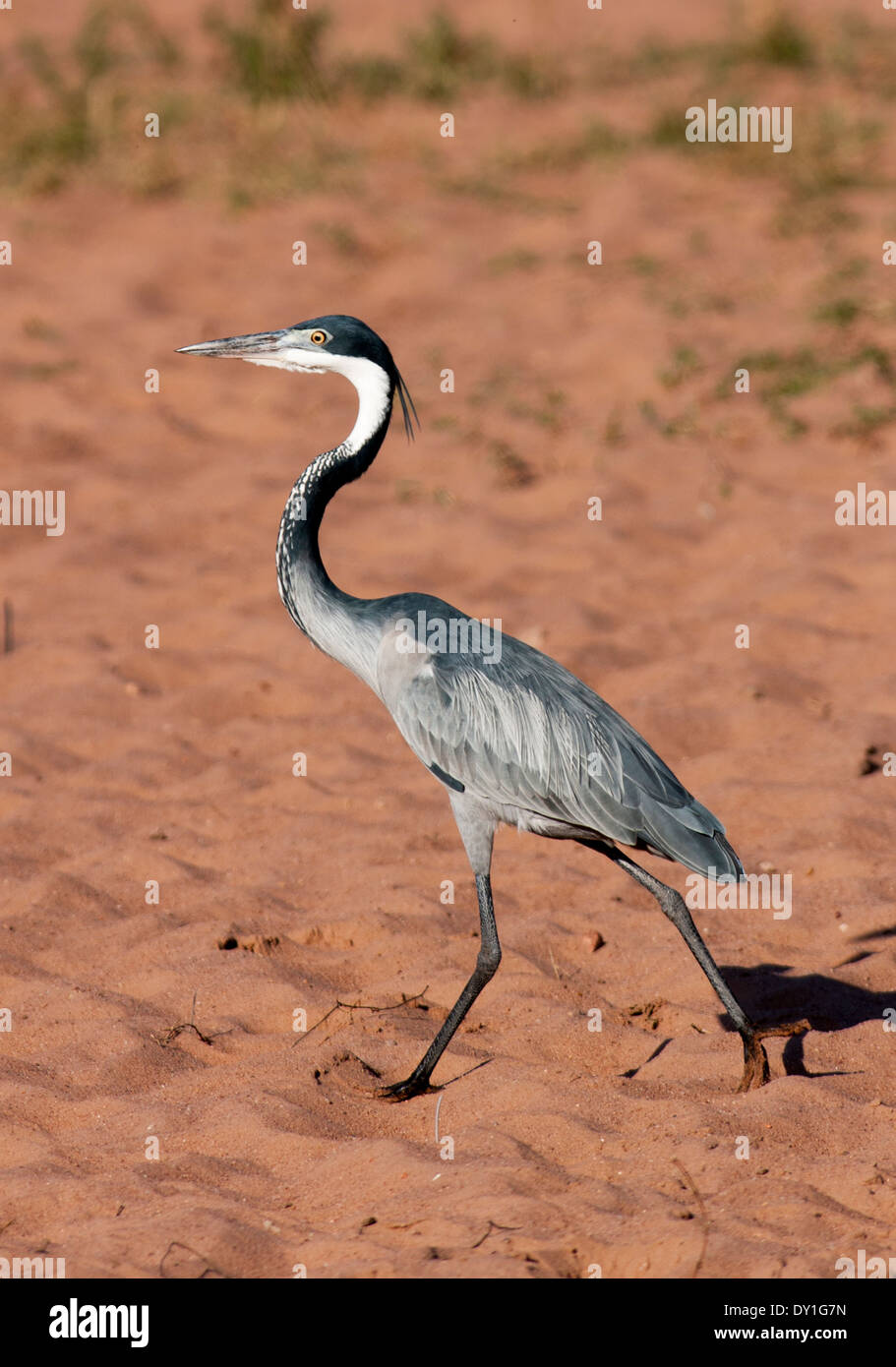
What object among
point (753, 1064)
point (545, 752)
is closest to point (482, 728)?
point (545, 752)

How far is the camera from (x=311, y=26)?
13430 millimetres

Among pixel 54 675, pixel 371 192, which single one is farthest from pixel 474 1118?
pixel 371 192

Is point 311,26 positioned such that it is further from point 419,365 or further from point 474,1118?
point 474,1118

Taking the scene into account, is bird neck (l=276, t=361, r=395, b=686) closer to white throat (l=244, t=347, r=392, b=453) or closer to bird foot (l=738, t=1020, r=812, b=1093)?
white throat (l=244, t=347, r=392, b=453)

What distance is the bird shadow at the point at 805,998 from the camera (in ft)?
16.4

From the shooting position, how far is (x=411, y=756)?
22.8ft

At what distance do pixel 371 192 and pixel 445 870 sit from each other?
779 centimetres

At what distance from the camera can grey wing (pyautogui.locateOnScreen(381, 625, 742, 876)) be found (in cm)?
486

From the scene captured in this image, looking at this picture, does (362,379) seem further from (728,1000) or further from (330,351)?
(728,1000)

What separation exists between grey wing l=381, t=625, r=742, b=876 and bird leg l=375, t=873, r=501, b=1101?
0.35m

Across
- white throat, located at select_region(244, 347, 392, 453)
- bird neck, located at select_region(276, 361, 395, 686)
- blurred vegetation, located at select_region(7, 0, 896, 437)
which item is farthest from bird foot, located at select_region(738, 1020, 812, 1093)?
blurred vegetation, located at select_region(7, 0, 896, 437)

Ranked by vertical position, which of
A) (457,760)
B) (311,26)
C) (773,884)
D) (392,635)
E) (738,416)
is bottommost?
(773,884)
